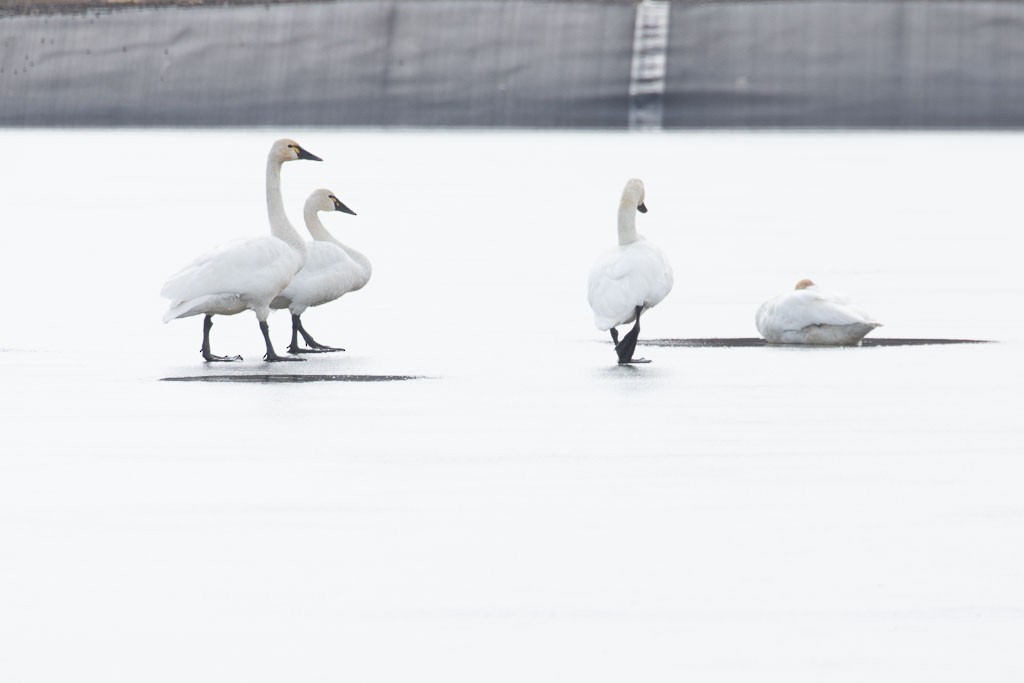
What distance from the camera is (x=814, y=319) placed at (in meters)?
12.5

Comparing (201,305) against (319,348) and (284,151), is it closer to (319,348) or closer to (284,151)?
(319,348)

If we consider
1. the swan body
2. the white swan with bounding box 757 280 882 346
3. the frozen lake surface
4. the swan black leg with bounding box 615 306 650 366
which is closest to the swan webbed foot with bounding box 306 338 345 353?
the frozen lake surface

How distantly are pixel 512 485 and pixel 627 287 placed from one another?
368 cm

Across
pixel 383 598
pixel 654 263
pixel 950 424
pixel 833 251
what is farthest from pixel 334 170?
pixel 383 598

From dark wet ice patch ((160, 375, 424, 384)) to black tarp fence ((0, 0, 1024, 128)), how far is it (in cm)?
4433

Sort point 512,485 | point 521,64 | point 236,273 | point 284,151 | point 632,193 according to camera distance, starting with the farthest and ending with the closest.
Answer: point 521,64
point 284,151
point 632,193
point 236,273
point 512,485

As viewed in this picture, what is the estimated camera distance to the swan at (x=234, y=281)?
37.9 ft

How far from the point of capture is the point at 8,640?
568 cm

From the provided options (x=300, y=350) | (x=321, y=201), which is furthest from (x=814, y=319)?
(x=321, y=201)

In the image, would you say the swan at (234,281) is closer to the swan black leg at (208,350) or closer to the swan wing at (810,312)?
the swan black leg at (208,350)

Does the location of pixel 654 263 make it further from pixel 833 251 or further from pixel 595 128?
pixel 595 128

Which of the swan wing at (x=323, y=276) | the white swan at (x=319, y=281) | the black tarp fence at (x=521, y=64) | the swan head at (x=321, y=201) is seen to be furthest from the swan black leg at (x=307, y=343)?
the black tarp fence at (x=521, y=64)

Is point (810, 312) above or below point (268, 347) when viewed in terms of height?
above

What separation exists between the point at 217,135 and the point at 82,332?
146ft
